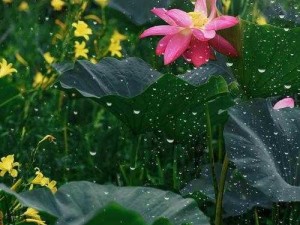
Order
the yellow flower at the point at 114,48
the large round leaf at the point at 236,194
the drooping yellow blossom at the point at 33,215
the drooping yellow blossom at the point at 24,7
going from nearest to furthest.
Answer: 1. the drooping yellow blossom at the point at 33,215
2. the large round leaf at the point at 236,194
3. the yellow flower at the point at 114,48
4. the drooping yellow blossom at the point at 24,7

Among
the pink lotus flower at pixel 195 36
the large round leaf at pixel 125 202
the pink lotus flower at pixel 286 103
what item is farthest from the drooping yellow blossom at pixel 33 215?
the pink lotus flower at pixel 286 103

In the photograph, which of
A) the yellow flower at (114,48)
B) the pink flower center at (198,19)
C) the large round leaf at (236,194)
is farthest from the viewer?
the yellow flower at (114,48)

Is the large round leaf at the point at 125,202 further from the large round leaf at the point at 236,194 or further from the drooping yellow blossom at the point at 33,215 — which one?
the large round leaf at the point at 236,194

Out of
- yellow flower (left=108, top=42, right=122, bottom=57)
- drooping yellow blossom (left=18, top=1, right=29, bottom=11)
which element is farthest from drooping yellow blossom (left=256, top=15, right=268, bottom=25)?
drooping yellow blossom (left=18, top=1, right=29, bottom=11)

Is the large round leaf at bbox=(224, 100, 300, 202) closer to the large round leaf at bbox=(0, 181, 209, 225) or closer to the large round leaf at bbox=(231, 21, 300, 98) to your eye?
the large round leaf at bbox=(231, 21, 300, 98)

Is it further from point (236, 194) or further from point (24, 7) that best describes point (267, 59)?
point (24, 7)

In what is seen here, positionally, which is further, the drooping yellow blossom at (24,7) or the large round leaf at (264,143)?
the drooping yellow blossom at (24,7)

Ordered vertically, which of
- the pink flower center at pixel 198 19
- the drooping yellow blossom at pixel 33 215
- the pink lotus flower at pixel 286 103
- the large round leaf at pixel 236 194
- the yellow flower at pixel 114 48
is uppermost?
the pink flower center at pixel 198 19
